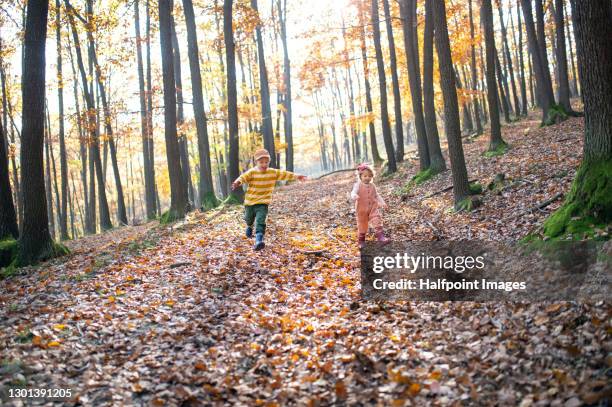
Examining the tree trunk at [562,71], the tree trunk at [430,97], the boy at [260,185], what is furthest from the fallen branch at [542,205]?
the tree trunk at [562,71]

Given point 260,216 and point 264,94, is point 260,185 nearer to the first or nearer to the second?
point 260,216

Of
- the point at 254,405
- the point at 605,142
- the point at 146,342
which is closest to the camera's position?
the point at 254,405

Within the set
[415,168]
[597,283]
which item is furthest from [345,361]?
[415,168]

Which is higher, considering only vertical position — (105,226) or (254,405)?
(105,226)

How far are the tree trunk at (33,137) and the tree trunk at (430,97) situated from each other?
10761mm

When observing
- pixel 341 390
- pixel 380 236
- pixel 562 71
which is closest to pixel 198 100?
pixel 380 236

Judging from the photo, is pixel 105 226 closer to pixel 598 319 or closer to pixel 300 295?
pixel 300 295

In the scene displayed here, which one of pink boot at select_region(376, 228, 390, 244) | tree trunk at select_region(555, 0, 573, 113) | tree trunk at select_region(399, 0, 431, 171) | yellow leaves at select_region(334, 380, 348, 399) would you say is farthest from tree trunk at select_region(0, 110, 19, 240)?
tree trunk at select_region(555, 0, 573, 113)

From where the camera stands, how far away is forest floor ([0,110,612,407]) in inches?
156

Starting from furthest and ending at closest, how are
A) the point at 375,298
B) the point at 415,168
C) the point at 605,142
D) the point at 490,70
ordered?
the point at 415,168, the point at 490,70, the point at 375,298, the point at 605,142

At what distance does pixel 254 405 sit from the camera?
157 inches

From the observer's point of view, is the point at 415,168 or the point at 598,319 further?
the point at 415,168

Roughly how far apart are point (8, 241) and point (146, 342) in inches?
280

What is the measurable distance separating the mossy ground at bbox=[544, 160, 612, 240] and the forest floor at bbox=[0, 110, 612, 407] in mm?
1326
